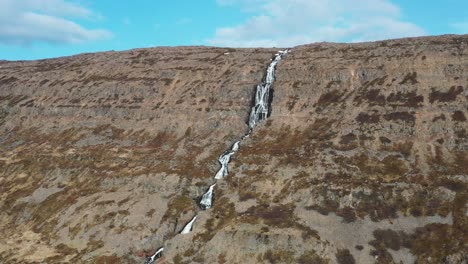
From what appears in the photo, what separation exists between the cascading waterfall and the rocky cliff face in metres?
1.76

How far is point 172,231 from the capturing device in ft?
293

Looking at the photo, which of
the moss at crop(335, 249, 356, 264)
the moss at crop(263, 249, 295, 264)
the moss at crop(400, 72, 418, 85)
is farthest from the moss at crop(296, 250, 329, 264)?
the moss at crop(400, 72, 418, 85)

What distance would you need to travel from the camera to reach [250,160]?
342 feet

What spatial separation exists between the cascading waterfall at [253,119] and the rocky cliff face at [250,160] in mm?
1756

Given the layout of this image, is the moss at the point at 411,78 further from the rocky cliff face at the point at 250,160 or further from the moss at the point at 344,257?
the moss at the point at 344,257

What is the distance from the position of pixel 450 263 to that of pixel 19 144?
118662 millimetres

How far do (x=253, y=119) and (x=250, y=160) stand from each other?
2383 centimetres

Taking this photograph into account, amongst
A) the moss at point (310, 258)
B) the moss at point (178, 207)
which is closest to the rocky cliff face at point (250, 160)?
the moss at point (310, 258)

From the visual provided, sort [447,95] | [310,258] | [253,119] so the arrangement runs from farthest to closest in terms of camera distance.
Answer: [253,119]
[447,95]
[310,258]

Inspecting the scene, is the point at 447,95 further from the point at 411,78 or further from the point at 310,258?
the point at 310,258

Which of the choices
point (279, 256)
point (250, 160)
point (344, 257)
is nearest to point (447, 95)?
point (250, 160)

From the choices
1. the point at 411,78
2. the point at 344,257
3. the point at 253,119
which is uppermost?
the point at 411,78

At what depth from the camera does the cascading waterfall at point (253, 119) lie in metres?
90.2

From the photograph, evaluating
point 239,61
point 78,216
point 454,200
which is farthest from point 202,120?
point 454,200
